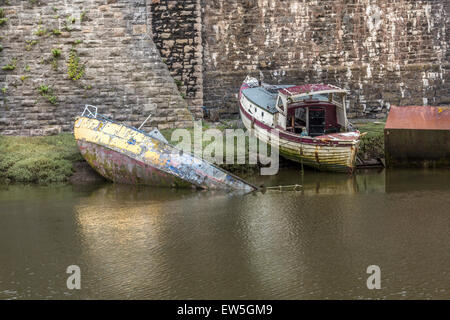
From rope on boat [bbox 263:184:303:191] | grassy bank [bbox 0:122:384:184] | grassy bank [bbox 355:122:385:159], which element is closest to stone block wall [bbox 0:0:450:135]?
grassy bank [bbox 0:122:384:184]

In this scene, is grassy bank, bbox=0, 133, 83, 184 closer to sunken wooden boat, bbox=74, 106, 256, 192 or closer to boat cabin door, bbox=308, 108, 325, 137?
sunken wooden boat, bbox=74, 106, 256, 192

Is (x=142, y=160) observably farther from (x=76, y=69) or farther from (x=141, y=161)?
(x=76, y=69)

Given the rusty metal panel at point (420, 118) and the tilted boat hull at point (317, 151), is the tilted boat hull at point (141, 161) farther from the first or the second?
the rusty metal panel at point (420, 118)

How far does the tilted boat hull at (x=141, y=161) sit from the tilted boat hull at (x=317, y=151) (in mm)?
2078

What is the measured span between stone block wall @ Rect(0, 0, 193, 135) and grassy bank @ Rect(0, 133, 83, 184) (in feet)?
2.59

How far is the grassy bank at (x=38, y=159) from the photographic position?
15320 mm

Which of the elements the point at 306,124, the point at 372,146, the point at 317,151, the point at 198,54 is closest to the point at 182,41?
the point at 198,54

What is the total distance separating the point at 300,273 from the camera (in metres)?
9.25

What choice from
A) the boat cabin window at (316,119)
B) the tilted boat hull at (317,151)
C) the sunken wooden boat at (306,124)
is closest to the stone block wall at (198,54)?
the sunken wooden boat at (306,124)

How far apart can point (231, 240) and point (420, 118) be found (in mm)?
6907

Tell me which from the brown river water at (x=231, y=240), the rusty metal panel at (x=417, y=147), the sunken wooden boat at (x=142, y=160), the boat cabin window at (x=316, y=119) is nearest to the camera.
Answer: the brown river water at (x=231, y=240)

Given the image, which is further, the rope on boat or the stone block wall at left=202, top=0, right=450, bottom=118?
the stone block wall at left=202, top=0, right=450, bottom=118

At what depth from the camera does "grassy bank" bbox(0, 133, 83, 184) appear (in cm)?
1532
